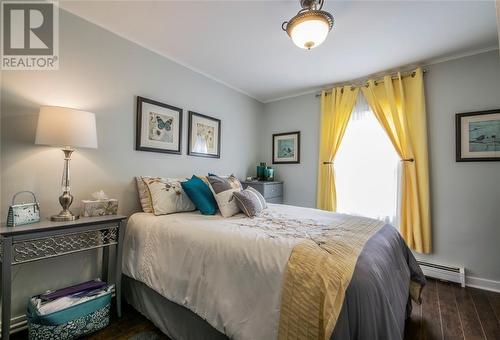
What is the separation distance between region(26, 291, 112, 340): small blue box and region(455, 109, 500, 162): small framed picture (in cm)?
376

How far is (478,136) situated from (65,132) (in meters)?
3.90

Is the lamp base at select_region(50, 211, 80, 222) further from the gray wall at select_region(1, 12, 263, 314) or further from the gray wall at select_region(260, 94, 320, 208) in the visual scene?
the gray wall at select_region(260, 94, 320, 208)

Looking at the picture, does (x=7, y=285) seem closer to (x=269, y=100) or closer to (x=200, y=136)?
(x=200, y=136)

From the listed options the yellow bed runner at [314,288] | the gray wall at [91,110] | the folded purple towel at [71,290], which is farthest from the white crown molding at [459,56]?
the folded purple towel at [71,290]

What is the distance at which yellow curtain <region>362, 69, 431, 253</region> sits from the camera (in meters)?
2.61

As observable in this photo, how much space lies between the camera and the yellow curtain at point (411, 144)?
261 cm

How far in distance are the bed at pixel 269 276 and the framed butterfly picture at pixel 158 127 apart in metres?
0.86

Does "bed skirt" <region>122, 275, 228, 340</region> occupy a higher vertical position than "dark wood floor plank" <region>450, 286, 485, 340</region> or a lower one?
higher

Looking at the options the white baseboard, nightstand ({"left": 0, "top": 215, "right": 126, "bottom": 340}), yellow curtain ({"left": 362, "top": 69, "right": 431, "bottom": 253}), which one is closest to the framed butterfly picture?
nightstand ({"left": 0, "top": 215, "right": 126, "bottom": 340})

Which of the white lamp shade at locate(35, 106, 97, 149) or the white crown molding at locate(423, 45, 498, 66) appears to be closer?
the white lamp shade at locate(35, 106, 97, 149)

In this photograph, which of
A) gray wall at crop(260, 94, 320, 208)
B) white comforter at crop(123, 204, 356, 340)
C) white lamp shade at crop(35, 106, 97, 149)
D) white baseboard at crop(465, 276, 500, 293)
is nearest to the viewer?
white comforter at crop(123, 204, 356, 340)

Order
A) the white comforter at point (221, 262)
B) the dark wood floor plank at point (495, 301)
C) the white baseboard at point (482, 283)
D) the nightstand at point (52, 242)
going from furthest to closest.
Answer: the white baseboard at point (482, 283)
the dark wood floor plank at point (495, 301)
the nightstand at point (52, 242)
the white comforter at point (221, 262)

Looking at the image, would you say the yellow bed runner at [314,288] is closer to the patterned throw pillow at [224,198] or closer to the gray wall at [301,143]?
the patterned throw pillow at [224,198]

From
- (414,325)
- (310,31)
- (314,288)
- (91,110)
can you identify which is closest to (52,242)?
(91,110)
